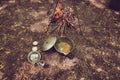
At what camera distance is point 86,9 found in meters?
7.48

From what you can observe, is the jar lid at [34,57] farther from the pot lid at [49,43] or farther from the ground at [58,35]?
the pot lid at [49,43]

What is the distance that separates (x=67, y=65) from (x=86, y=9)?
8.90 feet

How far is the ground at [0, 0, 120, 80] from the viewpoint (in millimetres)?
5327

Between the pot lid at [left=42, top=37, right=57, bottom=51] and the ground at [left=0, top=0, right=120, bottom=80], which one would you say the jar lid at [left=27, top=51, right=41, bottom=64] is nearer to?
the ground at [left=0, top=0, right=120, bottom=80]

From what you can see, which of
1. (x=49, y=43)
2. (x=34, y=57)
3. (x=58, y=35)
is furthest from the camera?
(x=58, y=35)

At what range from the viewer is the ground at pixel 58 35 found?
5.33 meters

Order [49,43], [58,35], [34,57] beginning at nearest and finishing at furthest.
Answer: [34,57] → [49,43] → [58,35]

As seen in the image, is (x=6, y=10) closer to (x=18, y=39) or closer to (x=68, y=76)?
(x=18, y=39)

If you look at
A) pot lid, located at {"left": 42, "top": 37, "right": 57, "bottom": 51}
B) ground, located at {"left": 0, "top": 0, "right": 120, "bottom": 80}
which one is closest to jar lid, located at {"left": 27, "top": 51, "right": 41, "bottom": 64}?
ground, located at {"left": 0, "top": 0, "right": 120, "bottom": 80}

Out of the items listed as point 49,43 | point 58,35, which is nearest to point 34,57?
point 49,43

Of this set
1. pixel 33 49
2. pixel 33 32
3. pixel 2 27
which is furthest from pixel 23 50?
pixel 2 27

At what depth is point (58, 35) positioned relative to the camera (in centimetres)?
632

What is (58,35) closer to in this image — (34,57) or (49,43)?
(49,43)

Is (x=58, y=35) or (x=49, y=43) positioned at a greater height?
(x=49, y=43)
